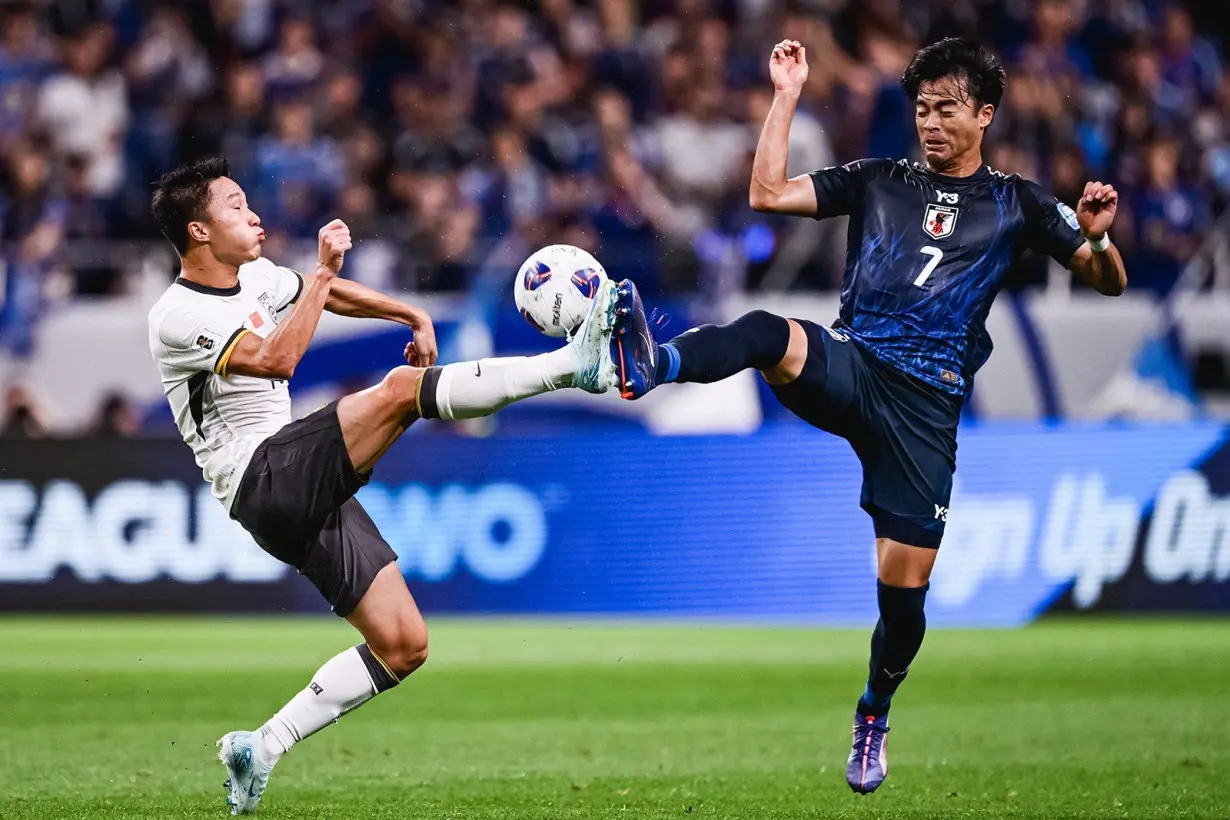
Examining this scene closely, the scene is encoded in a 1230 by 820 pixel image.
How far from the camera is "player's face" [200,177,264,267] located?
673 cm

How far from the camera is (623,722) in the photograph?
9.49m

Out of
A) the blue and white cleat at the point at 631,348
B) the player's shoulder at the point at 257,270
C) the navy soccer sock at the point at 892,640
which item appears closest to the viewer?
the blue and white cleat at the point at 631,348

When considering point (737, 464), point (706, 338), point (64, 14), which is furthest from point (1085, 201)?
point (64, 14)

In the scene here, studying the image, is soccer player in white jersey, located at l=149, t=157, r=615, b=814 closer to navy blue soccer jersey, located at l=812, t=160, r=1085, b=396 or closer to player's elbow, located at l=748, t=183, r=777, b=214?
player's elbow, located at l=748, t=183, r=777, b=214

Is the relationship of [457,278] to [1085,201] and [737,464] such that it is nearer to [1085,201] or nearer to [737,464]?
[737,464]

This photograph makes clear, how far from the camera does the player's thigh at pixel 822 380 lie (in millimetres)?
6531

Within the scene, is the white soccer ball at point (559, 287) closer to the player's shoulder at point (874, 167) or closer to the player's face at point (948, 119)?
the player's shoulder at point (874, 167)

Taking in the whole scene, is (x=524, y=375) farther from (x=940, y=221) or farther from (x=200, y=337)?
(x=940, y=221)

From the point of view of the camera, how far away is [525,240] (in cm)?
1466

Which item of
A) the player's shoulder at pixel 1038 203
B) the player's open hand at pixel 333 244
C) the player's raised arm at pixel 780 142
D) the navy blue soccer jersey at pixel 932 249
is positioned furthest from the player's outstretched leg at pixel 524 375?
the player's shoulder at pixel 1038 203

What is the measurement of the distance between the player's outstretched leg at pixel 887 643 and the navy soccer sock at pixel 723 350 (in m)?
1.03

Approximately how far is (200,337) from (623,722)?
12.7 ft

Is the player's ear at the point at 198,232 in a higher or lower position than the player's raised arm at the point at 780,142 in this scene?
lower

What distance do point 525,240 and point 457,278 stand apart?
66cm
